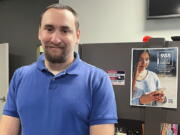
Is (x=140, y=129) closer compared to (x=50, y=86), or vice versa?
(x=50, y=86)

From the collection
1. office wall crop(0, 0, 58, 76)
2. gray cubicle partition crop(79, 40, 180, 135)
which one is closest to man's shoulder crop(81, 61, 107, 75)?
gray cubicle partition crop(79, 40, 180, 135)

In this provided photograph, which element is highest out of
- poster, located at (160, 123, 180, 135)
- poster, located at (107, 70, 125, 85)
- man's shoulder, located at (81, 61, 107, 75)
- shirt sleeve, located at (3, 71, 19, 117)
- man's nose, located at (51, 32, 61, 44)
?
man's nose, located at (51, 32, 61, 44)

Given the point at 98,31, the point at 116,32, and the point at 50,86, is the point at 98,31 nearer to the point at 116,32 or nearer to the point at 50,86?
the point at 116,32

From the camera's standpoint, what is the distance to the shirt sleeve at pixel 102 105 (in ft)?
3.26

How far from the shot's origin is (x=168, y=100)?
41.9 inches

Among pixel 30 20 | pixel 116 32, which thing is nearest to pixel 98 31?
pixel 116 32

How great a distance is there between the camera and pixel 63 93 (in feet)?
3.34

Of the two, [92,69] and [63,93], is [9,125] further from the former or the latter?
[92,69]

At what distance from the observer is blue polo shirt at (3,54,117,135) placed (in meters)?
1.00

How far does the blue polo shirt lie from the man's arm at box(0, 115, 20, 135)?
0.19ft

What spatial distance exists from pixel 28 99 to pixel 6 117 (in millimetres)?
148

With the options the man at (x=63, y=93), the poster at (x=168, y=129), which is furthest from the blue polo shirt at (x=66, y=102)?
the poster at (x=168, y=129)

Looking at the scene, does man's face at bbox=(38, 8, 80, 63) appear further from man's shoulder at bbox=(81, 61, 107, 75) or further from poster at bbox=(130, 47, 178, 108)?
poster at bbox=(130, 47, 178, 108)

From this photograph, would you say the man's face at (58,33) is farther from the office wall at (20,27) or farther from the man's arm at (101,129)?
the office wall at (20,27)
